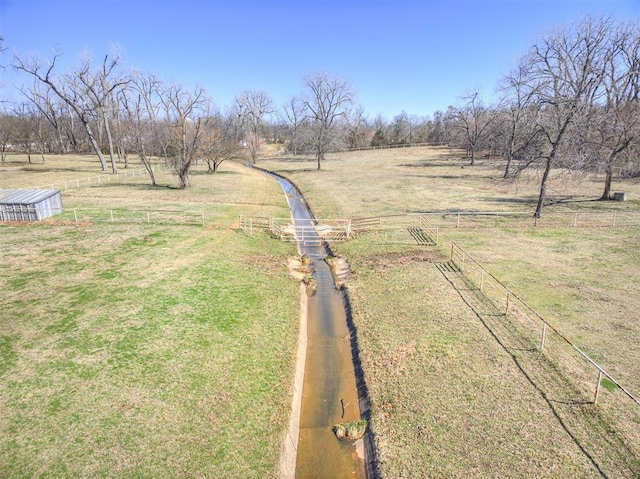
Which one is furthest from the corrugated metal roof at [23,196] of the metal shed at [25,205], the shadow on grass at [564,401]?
the shadow on grass at [564,401]

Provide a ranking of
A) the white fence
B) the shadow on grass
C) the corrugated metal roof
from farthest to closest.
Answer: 1. the white fence
2. the corrugated metal roof
3. the shadow on grass

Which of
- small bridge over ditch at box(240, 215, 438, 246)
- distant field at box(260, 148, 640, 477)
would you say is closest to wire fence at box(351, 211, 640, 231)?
small bridge over ditch at box(240, 215, 438, 246)

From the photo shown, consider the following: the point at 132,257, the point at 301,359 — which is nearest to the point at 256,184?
the point at 132,257

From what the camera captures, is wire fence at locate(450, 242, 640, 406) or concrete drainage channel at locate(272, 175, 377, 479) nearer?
concrete drainage channel at locate(272, 175, 377, 479)

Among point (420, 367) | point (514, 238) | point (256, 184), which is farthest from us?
point (256, 184)

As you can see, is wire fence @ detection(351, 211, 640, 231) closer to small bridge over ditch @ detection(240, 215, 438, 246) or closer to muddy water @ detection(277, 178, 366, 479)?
small bridge over ditch @ detection(240, 215, 438, 246)

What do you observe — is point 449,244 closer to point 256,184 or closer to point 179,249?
point 179,249
